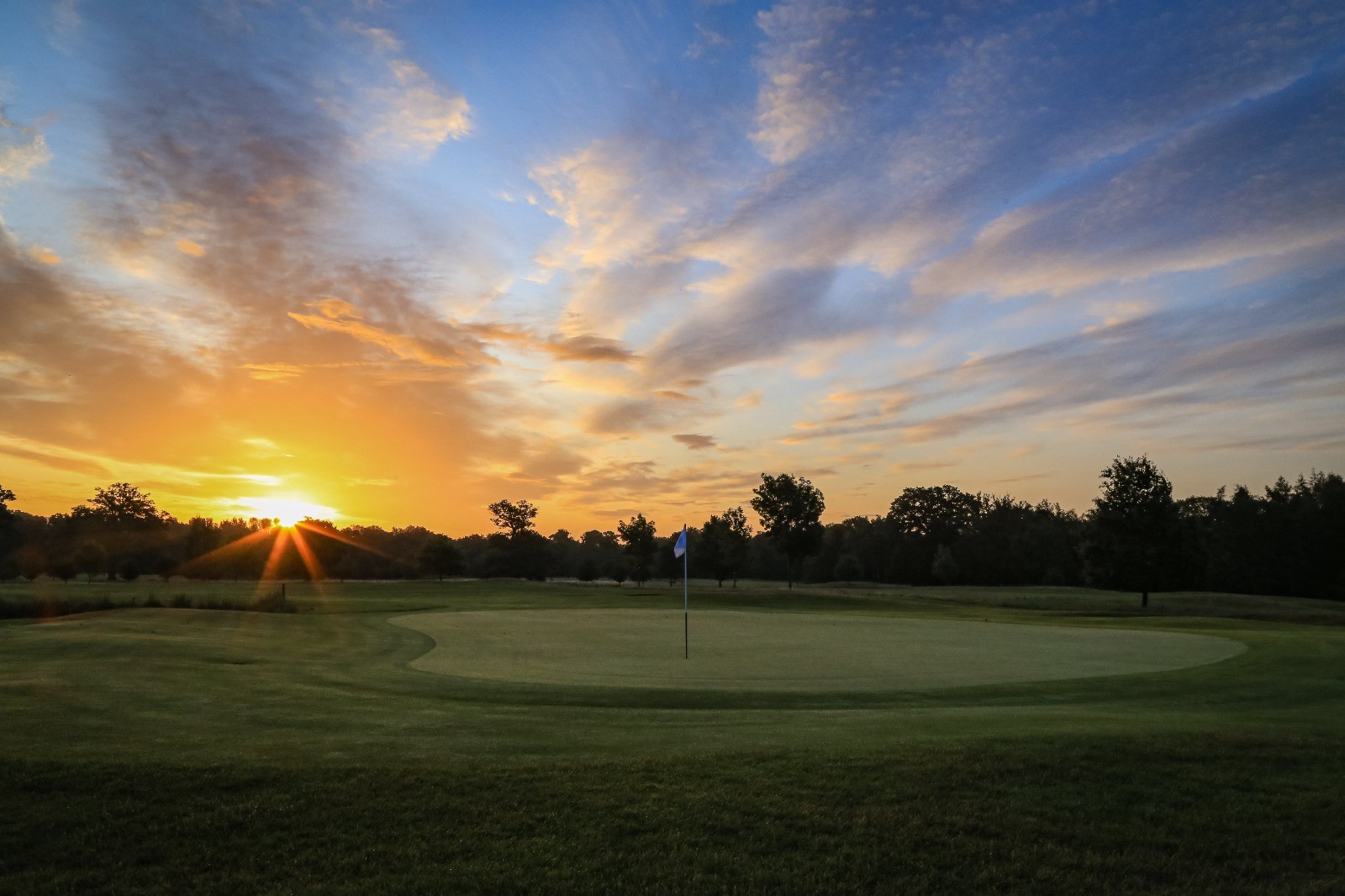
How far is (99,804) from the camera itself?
7.84 metres

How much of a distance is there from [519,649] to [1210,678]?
62.0 feet

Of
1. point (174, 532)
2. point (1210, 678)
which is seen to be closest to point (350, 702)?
point (1210, 678)

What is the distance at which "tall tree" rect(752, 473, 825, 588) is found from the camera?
9406 cm

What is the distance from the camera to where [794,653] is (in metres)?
25.8

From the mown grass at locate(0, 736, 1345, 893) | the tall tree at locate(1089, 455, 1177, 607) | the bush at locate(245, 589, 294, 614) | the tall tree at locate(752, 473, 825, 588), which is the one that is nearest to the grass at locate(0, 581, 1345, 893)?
the mown grass at locate(0, 736, 1345, 893)

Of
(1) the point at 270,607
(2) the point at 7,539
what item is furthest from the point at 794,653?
(2) the point at 7,539

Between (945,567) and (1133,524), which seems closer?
(1133,524)

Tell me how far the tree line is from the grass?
50.3 metres

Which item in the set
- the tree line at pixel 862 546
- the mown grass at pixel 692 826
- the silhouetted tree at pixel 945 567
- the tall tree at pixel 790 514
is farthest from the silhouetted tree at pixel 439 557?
the mown grass at pixel 692 826

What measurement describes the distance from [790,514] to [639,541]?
22528 mm

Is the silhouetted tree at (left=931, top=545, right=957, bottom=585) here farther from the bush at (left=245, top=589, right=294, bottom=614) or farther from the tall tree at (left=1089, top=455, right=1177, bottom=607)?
the bush at (left=245, top=589, right=294, bottom=614)

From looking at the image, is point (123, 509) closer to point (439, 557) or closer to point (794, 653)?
point (439, 557)

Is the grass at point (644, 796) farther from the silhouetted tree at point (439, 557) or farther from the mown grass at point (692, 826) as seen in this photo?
the silhouetted tree at point (439, 557)

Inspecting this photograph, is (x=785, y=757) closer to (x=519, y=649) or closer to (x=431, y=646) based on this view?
(x=519, y=649)
